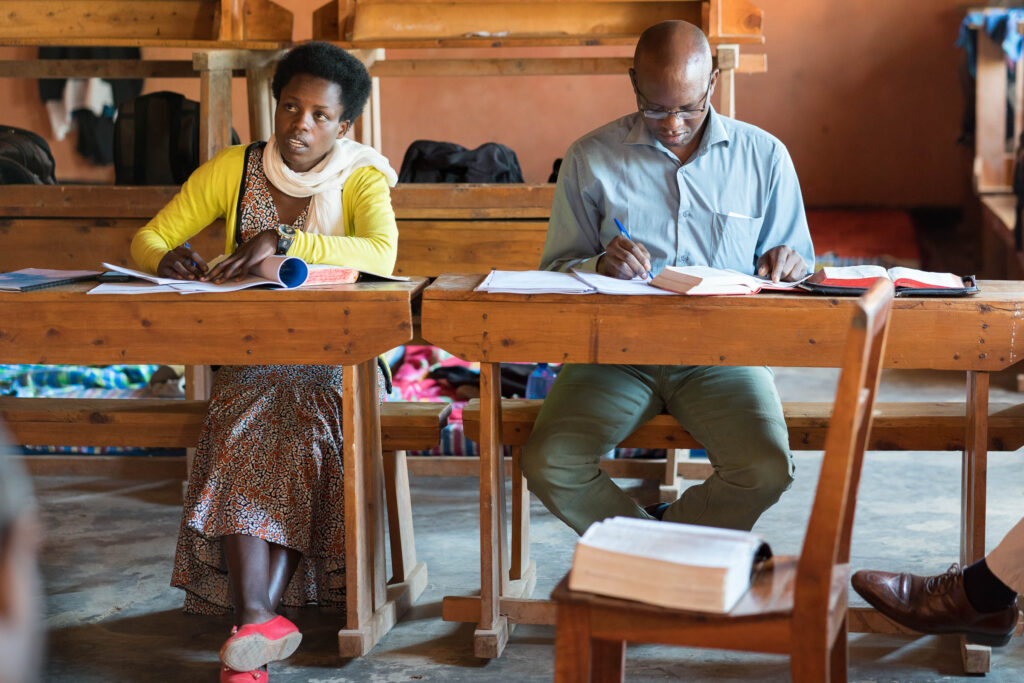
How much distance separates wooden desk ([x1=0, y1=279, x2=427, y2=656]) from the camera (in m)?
2.68

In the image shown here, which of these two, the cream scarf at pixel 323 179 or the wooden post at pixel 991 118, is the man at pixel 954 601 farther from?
the wooden post at pixel 991 118

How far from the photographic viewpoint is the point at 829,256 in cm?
745

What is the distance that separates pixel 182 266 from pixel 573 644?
1553mm

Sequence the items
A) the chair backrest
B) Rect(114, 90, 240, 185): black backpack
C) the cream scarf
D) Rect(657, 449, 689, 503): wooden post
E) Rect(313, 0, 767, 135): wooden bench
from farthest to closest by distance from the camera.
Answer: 1. Rect(114, 90, 240, 185): black backpack
2. Rect(313, 0, 767, 135): wooden bench
3. Rect(657, 449, 689, 503): wooden post
4. the cream scarf
5. the chair backrest

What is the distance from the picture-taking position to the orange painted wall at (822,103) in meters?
8.79

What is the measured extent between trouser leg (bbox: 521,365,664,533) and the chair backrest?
42.3 inches

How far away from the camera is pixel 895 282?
2621 millimetres

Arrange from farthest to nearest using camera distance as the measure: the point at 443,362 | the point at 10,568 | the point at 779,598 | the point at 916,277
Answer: the point at 443,362 < the point at 916,277 < the point at 779,598 < the point at 10,568

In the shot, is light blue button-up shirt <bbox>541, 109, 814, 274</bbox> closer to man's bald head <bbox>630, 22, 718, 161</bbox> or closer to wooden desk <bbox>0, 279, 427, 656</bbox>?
man's bald head <bbox>630, 22, 718, 161</bbox>

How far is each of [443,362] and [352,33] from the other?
153 cm

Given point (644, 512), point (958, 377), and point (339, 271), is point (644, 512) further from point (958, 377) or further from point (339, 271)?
Answer: point (958, 377)

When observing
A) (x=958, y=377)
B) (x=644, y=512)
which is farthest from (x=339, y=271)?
(x=958, y=377)

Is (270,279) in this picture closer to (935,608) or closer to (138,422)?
(138,422)

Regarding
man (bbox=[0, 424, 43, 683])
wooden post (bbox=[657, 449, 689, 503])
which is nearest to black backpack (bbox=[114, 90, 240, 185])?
wooden post (bbox=[657, 449, 689, 503])
